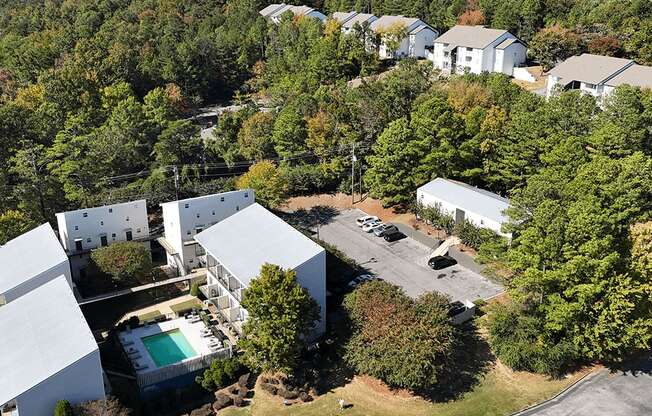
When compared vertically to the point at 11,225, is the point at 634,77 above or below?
above

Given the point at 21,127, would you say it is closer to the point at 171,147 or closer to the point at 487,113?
the point at 171,147

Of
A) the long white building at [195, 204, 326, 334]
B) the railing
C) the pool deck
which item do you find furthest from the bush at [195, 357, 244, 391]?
the long white building at [195, 204, 326, 334]

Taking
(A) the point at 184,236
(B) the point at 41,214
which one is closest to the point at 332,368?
(A) the point at 184,236

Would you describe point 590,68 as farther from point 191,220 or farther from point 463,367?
point 191,220

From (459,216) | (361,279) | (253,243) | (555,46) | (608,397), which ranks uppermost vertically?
(555,46)

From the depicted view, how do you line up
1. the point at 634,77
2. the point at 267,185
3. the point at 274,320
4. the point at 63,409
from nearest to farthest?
the point at 63,409
the point at 274,320
the point at 267,185
the point at 634,77

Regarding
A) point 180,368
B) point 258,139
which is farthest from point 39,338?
point 258,139

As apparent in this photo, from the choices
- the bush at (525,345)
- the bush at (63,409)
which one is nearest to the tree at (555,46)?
the bush at (525,345)
